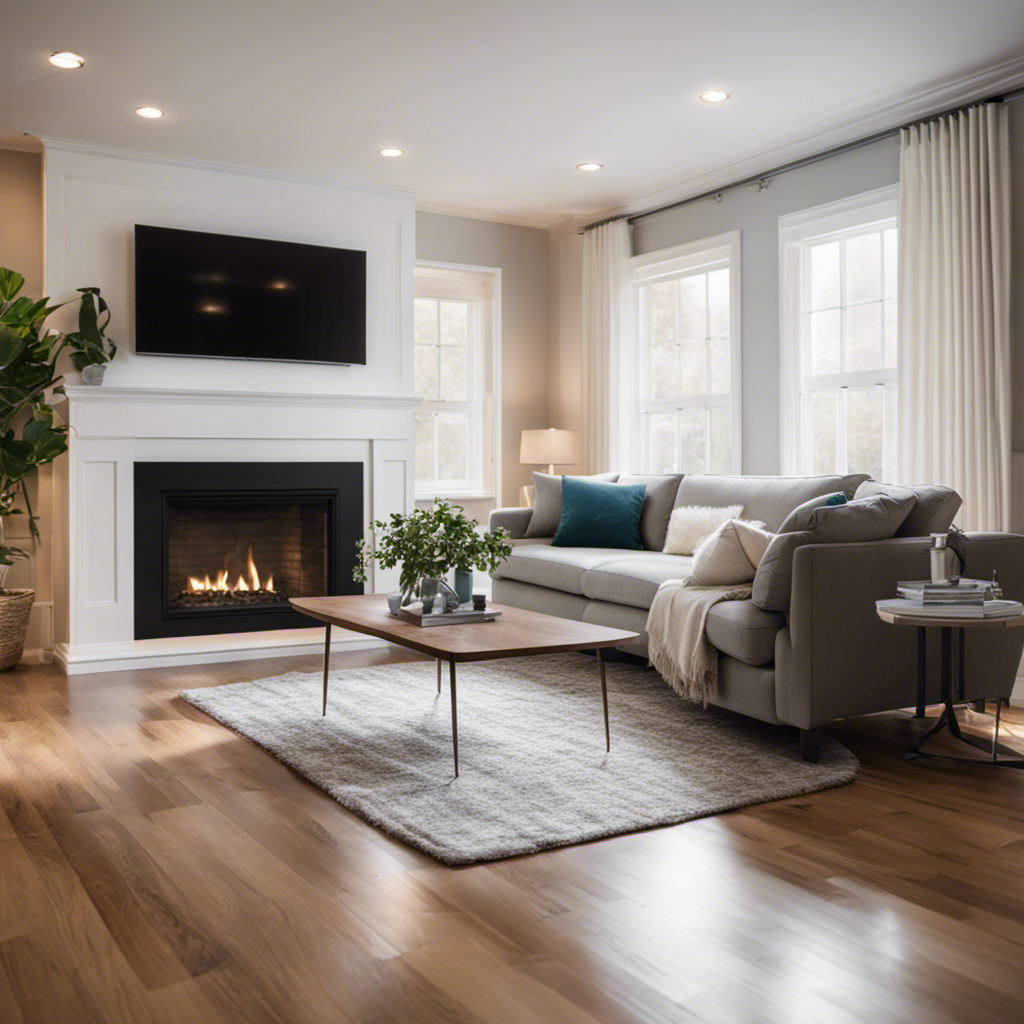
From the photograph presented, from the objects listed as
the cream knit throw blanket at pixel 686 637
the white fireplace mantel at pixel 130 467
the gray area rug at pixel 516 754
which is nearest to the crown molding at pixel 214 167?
the white fireplace mantel at pixel 130 467

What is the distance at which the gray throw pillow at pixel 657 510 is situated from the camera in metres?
5.15

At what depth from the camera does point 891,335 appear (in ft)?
15.6

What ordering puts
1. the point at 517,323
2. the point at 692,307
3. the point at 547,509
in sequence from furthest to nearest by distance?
the point at 517,323
the point at 692,307
the point at 547,509

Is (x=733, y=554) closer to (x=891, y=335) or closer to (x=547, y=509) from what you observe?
(x=891, y=335)

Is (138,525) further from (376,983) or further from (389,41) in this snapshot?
(376,983)

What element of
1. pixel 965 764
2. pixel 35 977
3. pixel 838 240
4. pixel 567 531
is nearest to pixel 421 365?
pixel 567 531

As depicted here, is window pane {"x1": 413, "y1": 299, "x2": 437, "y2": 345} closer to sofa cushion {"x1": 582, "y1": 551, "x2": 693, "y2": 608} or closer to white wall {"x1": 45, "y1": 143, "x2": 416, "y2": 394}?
white wall {"x1": 45, "y1": 143, "x2": 416, "y2": 394}

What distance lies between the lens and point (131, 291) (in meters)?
5.08

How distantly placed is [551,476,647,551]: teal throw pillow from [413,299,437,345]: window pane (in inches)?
65.6

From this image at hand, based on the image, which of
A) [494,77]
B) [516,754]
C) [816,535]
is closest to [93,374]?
[494,77]

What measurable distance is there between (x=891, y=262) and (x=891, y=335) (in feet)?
1.11

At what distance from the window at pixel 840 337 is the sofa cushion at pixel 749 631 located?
1851mm

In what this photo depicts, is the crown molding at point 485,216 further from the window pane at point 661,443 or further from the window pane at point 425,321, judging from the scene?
the window pane at point 661,443

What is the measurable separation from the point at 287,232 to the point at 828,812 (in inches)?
164
